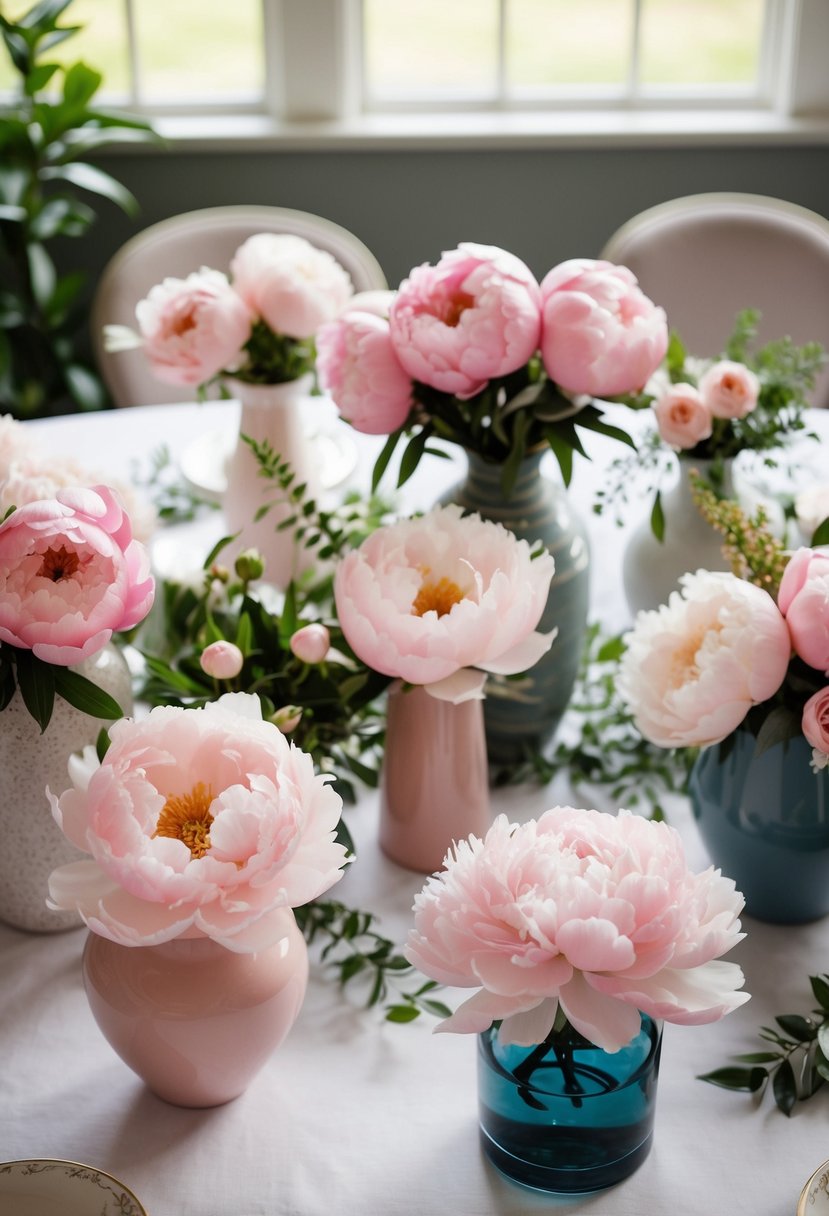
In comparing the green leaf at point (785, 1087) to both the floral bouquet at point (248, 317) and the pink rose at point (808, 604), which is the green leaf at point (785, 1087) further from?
the floral bouquet at point (248, 317)

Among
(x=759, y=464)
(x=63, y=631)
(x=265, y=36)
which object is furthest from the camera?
(x=265, y=36)

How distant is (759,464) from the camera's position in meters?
1.40

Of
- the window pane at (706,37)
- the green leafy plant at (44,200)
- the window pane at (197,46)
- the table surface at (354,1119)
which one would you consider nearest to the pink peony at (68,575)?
the table surface at (354,1119)

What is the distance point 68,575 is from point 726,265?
4.78 ft

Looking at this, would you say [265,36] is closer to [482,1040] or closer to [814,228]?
[814,228]

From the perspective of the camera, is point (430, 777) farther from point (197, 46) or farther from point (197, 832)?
point (197, 46)

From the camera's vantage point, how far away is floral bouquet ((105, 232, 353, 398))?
1055 mm

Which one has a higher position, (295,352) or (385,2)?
(385,2)

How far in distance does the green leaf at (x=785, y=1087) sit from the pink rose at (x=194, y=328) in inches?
27.0

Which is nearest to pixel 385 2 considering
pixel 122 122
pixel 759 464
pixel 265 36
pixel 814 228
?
pixel 265 36

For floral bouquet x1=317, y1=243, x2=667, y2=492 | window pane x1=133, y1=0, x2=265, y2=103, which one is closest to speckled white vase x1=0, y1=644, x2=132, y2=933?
floral bouquet x1=317, y1=243, x2=667, y2=492

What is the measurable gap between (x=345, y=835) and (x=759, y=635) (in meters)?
0.29

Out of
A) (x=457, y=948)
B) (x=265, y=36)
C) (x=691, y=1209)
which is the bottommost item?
(x=691, y=1209)

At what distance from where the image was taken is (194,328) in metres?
1.07
